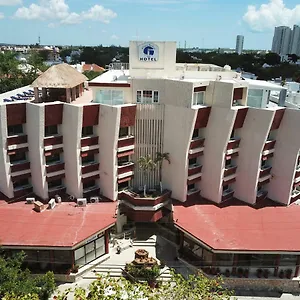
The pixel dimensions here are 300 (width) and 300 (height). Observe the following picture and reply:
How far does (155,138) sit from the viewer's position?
34156 mm

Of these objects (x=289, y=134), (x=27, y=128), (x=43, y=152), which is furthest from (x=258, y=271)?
(x=27, y=128)

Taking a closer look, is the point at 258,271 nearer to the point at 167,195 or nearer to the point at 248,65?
A: the point at 167,195

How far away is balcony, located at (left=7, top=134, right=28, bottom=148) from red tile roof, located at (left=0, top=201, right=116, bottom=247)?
6196mm

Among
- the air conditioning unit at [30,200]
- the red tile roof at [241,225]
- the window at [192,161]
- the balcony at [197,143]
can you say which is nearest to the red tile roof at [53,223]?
the air conditioning unit at [30,200]

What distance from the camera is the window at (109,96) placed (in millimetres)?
32719

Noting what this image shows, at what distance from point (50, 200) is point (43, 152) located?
5.04 m

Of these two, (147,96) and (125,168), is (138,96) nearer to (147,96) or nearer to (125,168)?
(147,96)

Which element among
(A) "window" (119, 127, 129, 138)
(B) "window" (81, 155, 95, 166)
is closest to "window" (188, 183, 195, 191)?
(A) "window" (119, 127, 129, 138)

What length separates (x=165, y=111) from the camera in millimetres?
32875

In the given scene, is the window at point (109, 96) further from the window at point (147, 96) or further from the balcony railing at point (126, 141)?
the balcony railing at point (126, 141)

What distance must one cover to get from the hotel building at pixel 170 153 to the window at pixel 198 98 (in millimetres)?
112

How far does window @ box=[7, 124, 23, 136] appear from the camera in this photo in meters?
30.5

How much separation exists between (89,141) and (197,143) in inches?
435

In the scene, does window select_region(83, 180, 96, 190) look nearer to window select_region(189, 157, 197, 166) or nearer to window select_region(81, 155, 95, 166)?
window select_region(81, 155, 95, 166)
